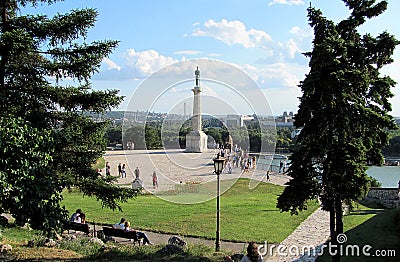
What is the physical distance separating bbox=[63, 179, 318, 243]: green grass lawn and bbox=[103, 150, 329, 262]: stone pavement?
19.5 inches

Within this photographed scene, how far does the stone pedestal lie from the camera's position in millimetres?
41812

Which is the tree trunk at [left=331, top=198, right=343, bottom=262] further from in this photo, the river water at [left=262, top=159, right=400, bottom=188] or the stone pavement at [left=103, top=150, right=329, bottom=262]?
the river water at [left=262, top=159, right=400, bottom=188]

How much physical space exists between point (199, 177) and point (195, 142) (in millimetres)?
16018

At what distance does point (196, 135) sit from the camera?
4228cm

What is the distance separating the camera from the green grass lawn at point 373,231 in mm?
10992

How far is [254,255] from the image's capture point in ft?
21.2

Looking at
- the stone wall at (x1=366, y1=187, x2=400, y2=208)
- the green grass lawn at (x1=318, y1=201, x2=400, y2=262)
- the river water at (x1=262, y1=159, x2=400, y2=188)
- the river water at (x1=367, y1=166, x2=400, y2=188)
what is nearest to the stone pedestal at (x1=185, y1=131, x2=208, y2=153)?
the river water at (x1=262, y1=159, x2=400, y2=188)

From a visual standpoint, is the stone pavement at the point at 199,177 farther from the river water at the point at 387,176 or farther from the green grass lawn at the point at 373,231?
the river water at the point at 387,176

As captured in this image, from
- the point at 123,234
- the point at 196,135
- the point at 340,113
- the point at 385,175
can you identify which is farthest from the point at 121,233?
the point at 385,175

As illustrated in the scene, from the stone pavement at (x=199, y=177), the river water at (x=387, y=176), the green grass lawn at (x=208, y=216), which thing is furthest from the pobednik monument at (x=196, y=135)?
the green grass lawn at (x=208, y=216)

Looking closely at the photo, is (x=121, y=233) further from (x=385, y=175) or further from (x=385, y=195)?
(x=385, y=175)

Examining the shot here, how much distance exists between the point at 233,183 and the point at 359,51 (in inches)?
664

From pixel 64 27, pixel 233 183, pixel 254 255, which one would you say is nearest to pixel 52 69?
pixel 64 27

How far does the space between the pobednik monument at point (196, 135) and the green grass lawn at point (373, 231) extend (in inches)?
993
